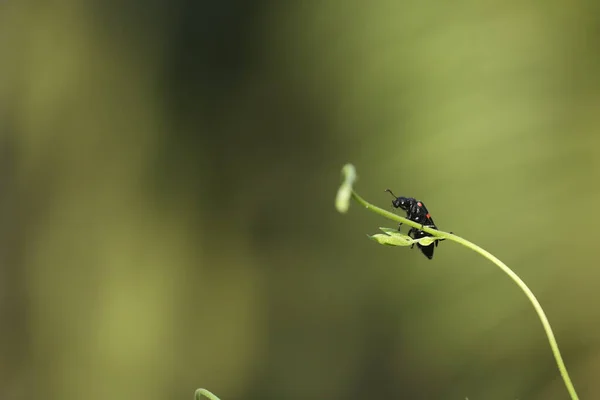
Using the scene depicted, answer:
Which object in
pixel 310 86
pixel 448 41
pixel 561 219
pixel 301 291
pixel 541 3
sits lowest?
pixel 301 291

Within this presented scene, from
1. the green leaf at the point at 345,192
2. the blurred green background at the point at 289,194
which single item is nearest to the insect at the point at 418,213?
the green leaf at the point at 345,192

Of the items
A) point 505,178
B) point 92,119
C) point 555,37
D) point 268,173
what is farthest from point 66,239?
point 555,37

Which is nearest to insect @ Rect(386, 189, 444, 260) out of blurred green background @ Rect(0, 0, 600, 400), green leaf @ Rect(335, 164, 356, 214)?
green leaf @ Rect(335, 164, 356, 214)

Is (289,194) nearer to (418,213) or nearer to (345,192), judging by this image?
(418,213)

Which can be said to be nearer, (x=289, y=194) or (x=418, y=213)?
(x=418, y=213)

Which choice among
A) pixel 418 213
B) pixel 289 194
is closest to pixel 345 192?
pixel 418 213

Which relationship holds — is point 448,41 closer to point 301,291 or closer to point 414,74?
point 414,74

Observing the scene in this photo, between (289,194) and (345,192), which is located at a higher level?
(345,192)

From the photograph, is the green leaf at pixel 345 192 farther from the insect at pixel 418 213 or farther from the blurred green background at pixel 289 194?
the blurred green background at pixel 289 194

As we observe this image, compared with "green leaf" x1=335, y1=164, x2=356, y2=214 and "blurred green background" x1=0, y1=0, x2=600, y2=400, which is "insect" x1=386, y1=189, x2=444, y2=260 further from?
"blurred green background" x1=0, y1=0, x2=600, y2=400
